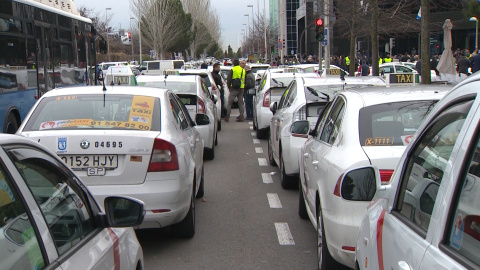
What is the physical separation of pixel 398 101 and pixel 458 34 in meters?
55.7

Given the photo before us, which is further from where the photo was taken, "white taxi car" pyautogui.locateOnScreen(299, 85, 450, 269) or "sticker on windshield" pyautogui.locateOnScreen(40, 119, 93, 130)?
"sticker on windshield" pyautogui.locateOnScreen(40, 119, 93, 130)

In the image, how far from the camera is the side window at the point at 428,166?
2488mm

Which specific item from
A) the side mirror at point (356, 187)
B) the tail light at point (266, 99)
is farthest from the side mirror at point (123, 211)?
the tail light at point (266, 99)

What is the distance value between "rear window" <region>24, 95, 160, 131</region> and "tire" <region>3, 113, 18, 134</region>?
5045 mm

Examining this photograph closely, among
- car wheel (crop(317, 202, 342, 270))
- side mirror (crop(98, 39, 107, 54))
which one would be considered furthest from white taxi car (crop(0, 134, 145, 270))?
side mirror (crop(98, 39, 107, 54))

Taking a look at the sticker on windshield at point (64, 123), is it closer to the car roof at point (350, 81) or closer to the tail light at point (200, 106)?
the car roof at point (350, 81)

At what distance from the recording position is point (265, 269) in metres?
5.65

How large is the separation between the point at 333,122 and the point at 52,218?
3.61m

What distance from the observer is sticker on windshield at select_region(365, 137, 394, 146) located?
4.99 meters

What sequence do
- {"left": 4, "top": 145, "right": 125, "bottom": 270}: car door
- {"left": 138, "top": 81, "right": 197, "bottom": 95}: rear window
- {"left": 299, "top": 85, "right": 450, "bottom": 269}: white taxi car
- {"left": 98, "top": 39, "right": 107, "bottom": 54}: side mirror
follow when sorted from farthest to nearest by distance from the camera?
{"left": 98, "top": 39, "right": 107, "bottom": 54}: side mirror < {"left": 138, "top": 81, "right": 197, "bottom": 95}: rear window < {"left": 299, "top": 85, "right": 450, "bottom": 269}: white taxi car < {"left": 4, "top": 145, "right": 125, "bottom": 270}: car door

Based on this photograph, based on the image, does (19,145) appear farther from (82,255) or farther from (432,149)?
(432,149)

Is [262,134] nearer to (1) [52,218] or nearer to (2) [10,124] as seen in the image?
(2) [10,124]

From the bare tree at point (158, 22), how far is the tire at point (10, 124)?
58113 mm

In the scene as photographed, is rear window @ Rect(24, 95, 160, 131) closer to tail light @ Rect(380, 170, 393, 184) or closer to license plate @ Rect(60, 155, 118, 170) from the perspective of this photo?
license plate @ Rect(60, 155, 118, 170)
